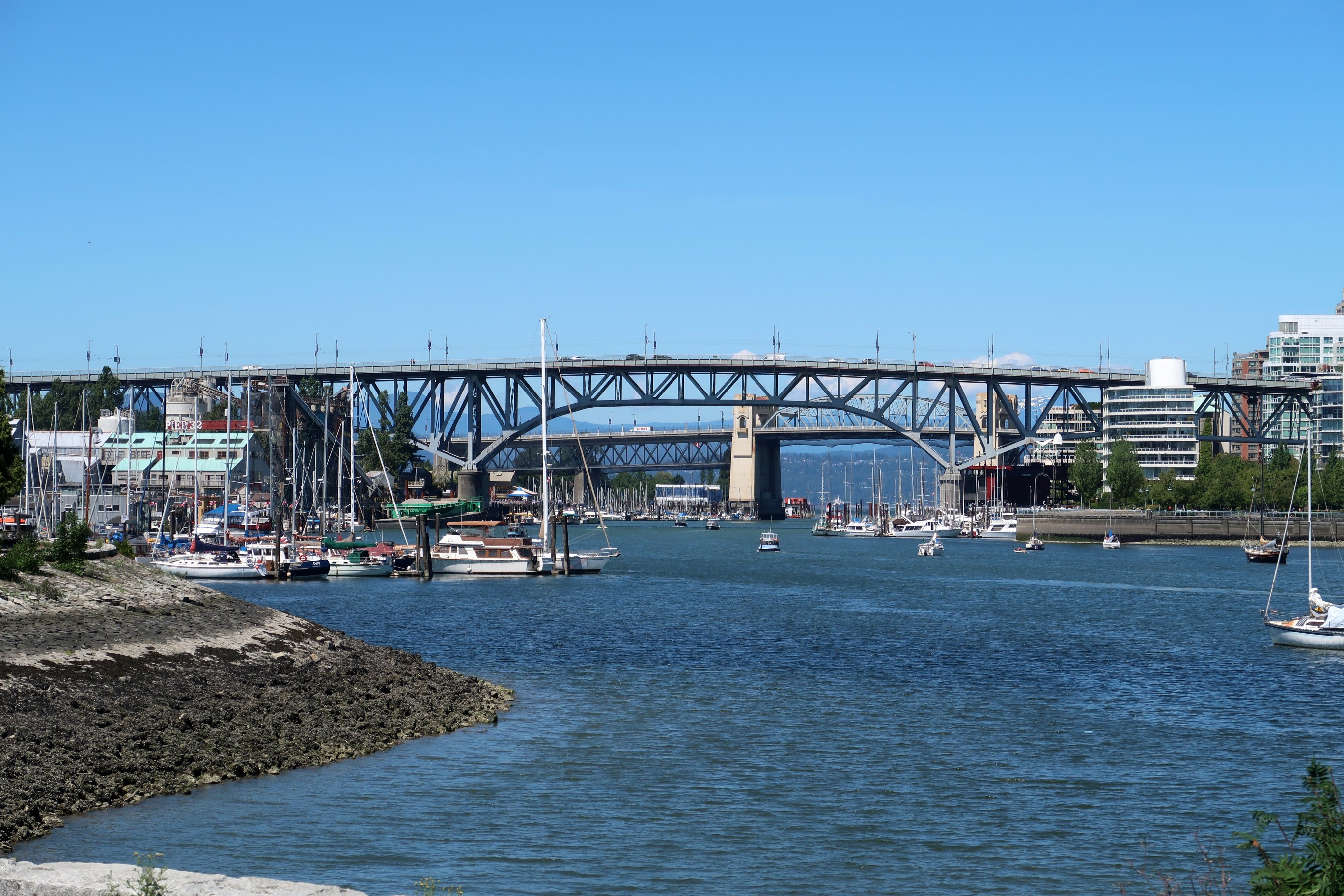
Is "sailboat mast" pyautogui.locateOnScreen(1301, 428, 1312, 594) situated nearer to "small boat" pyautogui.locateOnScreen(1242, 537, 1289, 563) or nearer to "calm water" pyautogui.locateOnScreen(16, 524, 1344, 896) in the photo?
"calm water" pyautogui.locateOnScreen(16, 524, 1344, 896)

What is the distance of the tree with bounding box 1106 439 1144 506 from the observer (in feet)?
604

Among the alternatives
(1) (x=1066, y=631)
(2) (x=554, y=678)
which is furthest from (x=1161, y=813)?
(1) (x=1066, y=631)

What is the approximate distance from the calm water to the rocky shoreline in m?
0.67

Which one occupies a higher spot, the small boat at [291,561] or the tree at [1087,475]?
the tree at [1087,475]

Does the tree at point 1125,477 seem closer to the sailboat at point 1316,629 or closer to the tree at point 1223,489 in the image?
the tree at point 1223,489

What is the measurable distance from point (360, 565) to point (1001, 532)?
115m

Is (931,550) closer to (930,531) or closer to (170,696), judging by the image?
(930,531)

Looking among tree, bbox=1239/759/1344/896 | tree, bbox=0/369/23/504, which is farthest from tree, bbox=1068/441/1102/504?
tree, bbox=1239/759/1344/896

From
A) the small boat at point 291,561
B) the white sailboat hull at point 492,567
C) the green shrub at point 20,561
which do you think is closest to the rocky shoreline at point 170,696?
the green shrub at point 20,561

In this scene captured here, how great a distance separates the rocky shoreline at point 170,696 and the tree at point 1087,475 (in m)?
164

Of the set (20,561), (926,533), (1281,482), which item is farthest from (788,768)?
(926,533)

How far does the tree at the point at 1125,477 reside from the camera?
18412 centimetres

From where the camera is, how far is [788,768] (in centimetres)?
2761

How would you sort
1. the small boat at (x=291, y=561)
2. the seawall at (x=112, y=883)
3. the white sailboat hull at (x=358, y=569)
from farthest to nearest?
the white sailboat hull at (x=358, y=569), the small boat at (x=291, y=561), the seawall at (x=112, y=883)
